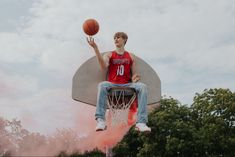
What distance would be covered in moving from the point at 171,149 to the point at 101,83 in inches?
820

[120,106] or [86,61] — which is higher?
[86,61]

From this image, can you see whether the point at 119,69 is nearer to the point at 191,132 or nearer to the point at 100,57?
the point at 100,57

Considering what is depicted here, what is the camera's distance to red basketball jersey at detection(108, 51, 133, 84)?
477 inches

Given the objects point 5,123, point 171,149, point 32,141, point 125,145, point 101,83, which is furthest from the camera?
point 125,145

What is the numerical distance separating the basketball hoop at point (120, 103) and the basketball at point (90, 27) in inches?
60.3

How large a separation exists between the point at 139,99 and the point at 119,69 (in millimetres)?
982

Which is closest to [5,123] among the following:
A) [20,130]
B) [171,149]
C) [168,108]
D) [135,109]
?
[20,130]

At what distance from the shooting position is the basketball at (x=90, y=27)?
11.7 m

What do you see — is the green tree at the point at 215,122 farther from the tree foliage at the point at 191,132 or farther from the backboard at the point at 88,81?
the backboard at the point at 88,81

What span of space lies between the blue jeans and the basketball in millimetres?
1304

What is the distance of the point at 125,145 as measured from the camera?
34.1 metres

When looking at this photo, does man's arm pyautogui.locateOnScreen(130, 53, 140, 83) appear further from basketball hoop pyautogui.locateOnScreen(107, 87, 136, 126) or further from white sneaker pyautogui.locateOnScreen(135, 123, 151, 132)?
white sneaker pyautogui.locateOnScreen(135, 123, 151, 132)

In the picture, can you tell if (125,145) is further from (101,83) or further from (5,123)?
(101,83)

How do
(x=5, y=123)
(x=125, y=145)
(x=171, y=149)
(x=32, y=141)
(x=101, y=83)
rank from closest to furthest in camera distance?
(x=101, y=83), (x=32, y=141), (x=5, y=123), (x=171, y=149), (x=125, y=145)
